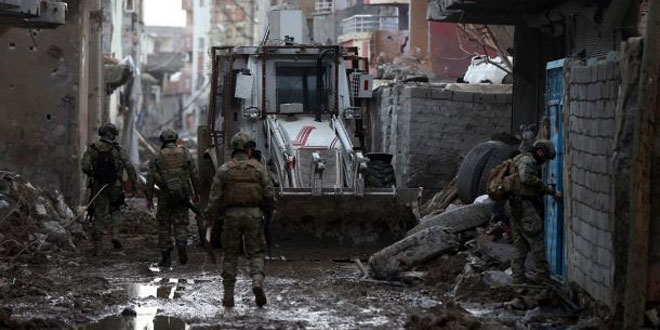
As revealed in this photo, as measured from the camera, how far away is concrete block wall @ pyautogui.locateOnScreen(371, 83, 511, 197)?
21.8 m

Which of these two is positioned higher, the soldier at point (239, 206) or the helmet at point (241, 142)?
the helmet at point (241, 142)

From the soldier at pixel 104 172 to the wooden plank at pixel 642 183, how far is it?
8.76m

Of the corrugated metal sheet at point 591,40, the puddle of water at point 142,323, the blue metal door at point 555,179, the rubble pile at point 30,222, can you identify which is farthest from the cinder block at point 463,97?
the puddle of water at point 142,323

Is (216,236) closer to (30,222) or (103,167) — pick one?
(103,167)

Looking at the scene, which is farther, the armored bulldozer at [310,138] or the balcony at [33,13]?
the armored bulldozer at [310,138]

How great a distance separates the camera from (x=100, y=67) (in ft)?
85.0

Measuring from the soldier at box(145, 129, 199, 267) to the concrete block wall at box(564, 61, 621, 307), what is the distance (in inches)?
207

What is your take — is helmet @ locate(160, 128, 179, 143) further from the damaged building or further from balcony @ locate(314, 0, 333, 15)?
balcony @ locate(314, 0, 333, 15)

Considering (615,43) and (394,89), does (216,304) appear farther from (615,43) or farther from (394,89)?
(394,89)

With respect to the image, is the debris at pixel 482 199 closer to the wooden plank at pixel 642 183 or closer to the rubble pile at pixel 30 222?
the rubble pile at pixel 30 222

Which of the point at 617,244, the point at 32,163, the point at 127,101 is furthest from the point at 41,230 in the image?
the point at 127,101

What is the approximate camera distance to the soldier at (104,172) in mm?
16391

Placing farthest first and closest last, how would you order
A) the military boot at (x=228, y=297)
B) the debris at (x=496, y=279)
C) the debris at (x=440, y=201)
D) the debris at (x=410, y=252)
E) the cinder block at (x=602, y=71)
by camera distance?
the debris at (x=440, y=201)
the debris at (x=410, y=252)
the debris at (x=496, y=279)
the military boot at (x=228, y=297)
the cinder block at (x=602, y=71)

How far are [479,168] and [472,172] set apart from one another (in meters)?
0.11
